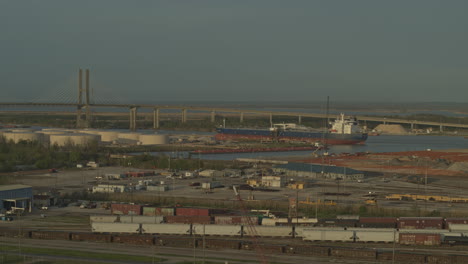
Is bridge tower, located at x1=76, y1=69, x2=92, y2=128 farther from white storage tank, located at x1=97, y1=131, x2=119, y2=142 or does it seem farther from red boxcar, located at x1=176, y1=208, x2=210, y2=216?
red boxcar, located at x1=176, y1=208, x2=210, y2=216

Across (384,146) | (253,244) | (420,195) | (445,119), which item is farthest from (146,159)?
(445,119)

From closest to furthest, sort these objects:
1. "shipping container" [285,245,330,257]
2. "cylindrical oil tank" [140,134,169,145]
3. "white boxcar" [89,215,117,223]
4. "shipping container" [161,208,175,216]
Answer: "shipping container" [285,245,330,257], "white boxcar" [89,215,117,223], "shipping container" [161,208,175,216], "cylindrical oil tank" [140,134,169,145]

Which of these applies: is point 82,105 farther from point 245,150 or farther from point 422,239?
point 422,239

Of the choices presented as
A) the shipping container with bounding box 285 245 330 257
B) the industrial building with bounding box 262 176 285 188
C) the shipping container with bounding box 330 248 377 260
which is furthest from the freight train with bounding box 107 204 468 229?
the industrial building with bounding box 262 176 285 188

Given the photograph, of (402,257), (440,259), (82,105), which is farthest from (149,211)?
(82,105)

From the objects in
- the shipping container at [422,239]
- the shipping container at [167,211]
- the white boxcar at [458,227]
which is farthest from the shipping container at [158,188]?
the shipping container at [422,239]
